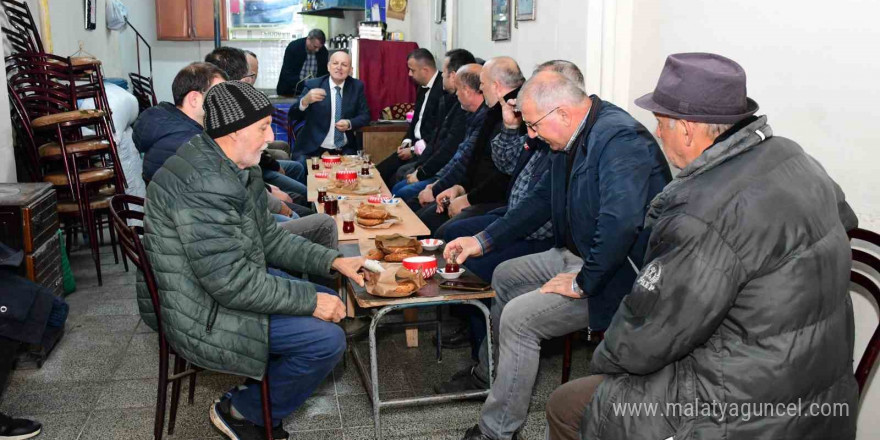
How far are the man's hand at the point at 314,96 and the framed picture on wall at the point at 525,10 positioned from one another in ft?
6.94

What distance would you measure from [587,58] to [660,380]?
8.12 feet

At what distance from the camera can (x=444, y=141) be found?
17.7 ft

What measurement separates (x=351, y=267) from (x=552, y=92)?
0.97 meters

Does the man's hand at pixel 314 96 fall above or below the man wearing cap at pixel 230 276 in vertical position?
above

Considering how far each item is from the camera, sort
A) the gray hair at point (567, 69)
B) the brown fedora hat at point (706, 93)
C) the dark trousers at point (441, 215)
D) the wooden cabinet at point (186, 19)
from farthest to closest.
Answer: the wooden cabinet at point (186, 19)
the dark trousers at point (441, 215)
the gray hair at point (567, 69)
the brown fedora hat at point (706, 93)

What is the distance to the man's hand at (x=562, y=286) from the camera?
8.63ft

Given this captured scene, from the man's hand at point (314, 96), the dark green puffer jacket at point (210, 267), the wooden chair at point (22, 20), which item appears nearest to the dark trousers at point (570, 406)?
the dark green puffer jacket at point (210, 267)

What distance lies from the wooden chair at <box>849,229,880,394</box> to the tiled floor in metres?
1.19

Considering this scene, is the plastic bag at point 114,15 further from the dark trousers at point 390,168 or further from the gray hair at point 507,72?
the gray hair at point 507,72

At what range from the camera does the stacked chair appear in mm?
4859

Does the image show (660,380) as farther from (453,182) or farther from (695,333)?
(453,182)

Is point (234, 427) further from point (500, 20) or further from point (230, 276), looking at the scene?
point (500, 20)

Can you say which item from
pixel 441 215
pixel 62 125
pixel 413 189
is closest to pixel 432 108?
pixel 413 189

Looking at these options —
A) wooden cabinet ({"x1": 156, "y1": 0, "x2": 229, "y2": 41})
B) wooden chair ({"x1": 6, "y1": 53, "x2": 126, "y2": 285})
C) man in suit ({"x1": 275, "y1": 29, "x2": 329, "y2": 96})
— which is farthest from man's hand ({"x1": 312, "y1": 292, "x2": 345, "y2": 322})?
wooden cabinet ({"x1": 156, "y1": 0, "x2": 229, "y2": 41})
